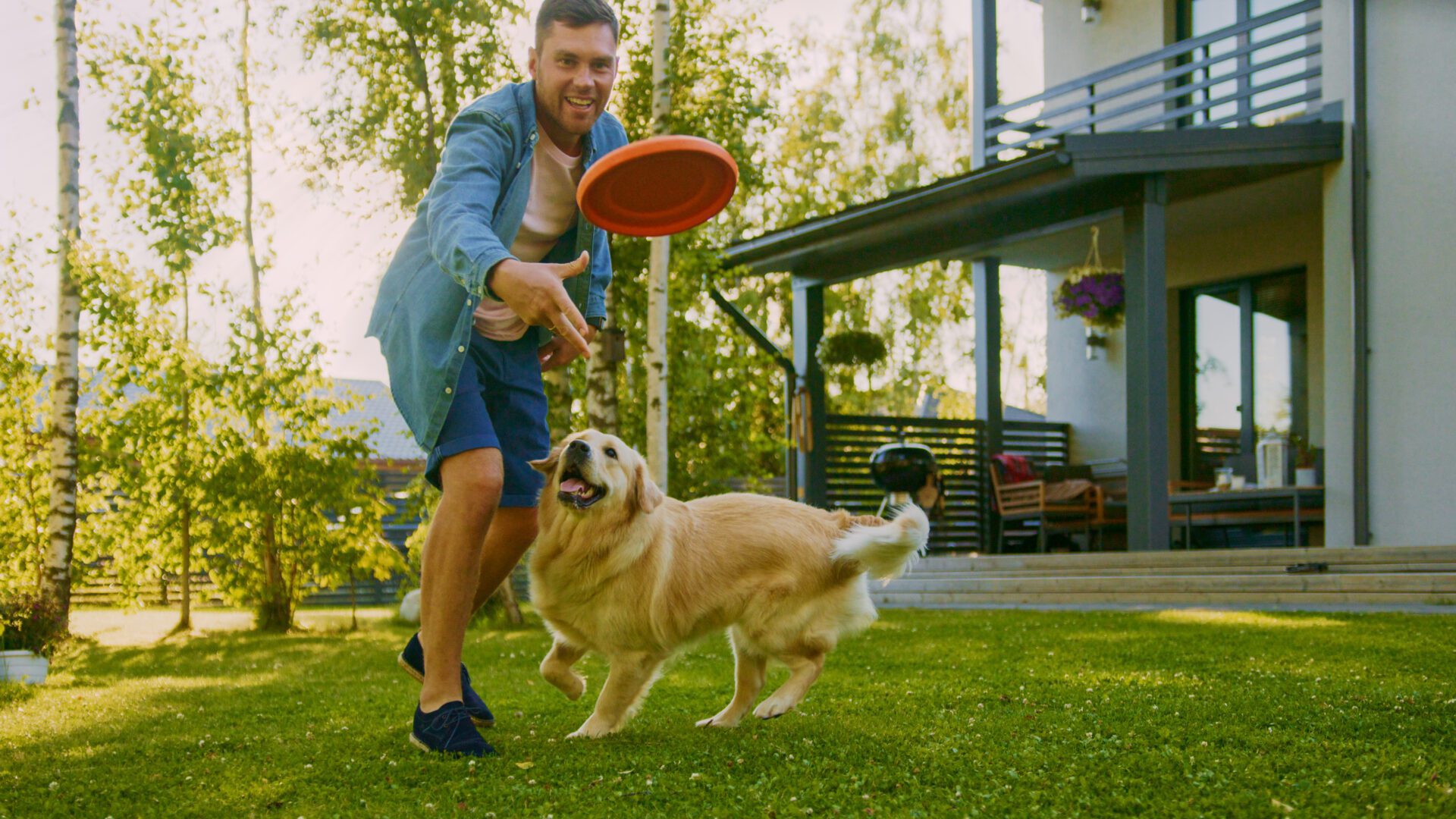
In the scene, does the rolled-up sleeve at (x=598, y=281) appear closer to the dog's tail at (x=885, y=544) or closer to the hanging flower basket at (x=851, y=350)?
the dog's tail at (x=885, y=544)

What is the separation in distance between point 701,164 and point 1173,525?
9989 mm

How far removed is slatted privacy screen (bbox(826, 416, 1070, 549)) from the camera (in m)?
12.8

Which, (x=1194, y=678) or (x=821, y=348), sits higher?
(x=821, y=348)

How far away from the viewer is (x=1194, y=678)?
4.30 m

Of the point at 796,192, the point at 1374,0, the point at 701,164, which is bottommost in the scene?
the point at 701,164

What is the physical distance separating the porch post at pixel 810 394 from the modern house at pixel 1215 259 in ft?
0.09

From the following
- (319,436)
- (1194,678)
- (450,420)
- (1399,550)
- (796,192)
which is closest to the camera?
(450,420)

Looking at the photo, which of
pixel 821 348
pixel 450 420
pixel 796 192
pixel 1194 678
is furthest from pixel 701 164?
pixel 796 192

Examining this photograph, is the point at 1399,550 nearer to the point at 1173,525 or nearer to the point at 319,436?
the point at 1173,525

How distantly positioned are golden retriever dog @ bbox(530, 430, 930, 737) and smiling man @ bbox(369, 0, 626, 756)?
22cm

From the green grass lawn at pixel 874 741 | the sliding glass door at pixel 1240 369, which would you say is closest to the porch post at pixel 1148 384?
the sliding glass door at pixel 1240 369

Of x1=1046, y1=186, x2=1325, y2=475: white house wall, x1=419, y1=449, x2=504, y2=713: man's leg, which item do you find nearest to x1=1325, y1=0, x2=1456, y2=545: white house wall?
x1=1046, y1=186, x2=1325, y2=475: white house wall

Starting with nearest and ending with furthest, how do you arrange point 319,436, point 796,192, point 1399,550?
point 1399,550 < point 319,436 < point 796,192

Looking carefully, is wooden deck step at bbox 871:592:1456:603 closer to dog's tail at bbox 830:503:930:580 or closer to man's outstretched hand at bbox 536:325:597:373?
dog's tail at bbox 830:503:930:580
